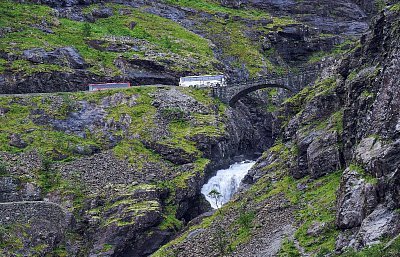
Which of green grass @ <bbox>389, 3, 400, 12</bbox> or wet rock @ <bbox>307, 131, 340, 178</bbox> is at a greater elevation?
green grass @ <bbox>389, 3, 400, 12</bbox>

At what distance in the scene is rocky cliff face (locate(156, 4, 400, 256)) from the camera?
2462 inches

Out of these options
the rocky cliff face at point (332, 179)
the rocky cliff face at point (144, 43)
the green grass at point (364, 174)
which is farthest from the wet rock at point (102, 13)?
the green grass at point (364, 174)

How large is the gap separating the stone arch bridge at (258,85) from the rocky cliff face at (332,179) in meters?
33.6

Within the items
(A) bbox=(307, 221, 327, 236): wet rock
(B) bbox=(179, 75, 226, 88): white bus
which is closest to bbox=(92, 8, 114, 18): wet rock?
(B) bbox=(179, 75, 226, 88): white bus

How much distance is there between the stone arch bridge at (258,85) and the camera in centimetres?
13988

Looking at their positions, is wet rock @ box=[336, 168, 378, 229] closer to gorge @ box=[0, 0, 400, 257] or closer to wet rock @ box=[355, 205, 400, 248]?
gorge @ box=[0, 0, 400, 257]

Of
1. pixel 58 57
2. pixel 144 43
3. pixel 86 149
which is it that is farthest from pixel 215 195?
pixel 144 43

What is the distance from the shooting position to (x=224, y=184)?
113 m

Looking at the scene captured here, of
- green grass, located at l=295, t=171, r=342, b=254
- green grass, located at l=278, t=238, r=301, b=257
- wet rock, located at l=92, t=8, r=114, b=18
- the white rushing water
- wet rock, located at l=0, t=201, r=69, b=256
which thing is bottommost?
the white rushing water

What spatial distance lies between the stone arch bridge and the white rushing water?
2293cm

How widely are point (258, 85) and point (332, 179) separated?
62082 millimetres

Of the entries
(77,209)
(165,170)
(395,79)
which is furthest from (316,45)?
(395,79)

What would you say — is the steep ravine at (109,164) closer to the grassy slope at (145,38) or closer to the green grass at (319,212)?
Answer: the grassy slope at (145,38)

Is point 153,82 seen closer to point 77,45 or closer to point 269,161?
point 77,45
